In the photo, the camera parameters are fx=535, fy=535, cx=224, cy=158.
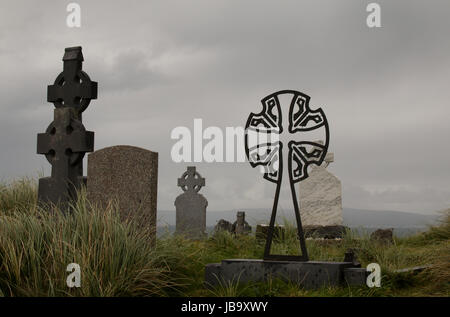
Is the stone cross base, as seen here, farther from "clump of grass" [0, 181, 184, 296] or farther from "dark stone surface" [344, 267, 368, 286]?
"clump of grass" [0, 181, 184, 296]

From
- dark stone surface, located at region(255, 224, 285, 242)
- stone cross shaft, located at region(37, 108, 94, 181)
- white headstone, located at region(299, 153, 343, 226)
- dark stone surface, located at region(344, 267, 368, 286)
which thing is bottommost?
dark stone surface, located at region(344, 267, 368, 286)

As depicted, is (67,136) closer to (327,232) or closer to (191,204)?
(191,204)

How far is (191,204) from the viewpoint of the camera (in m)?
15.1

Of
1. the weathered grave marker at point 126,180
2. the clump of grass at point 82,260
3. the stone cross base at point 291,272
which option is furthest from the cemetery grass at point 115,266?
the weathered grave marker at point 126,180

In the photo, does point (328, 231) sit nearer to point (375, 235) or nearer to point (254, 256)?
point (375, 235)

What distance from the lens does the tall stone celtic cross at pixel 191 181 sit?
1532 centimetres

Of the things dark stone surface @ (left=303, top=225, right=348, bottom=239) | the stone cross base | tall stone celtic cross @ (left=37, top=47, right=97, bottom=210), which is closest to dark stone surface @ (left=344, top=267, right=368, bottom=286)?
the stone cross base

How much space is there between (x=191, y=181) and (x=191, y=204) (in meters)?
0.72

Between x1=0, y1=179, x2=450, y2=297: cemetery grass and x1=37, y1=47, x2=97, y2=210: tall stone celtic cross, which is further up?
x1=37, y1=47, x2=97, y2=210: tall stone celtic cross

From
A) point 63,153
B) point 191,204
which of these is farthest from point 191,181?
point 63,153

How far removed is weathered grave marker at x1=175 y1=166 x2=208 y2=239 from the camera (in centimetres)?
1480

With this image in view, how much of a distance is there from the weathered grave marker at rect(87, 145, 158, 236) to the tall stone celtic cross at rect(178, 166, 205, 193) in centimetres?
656
